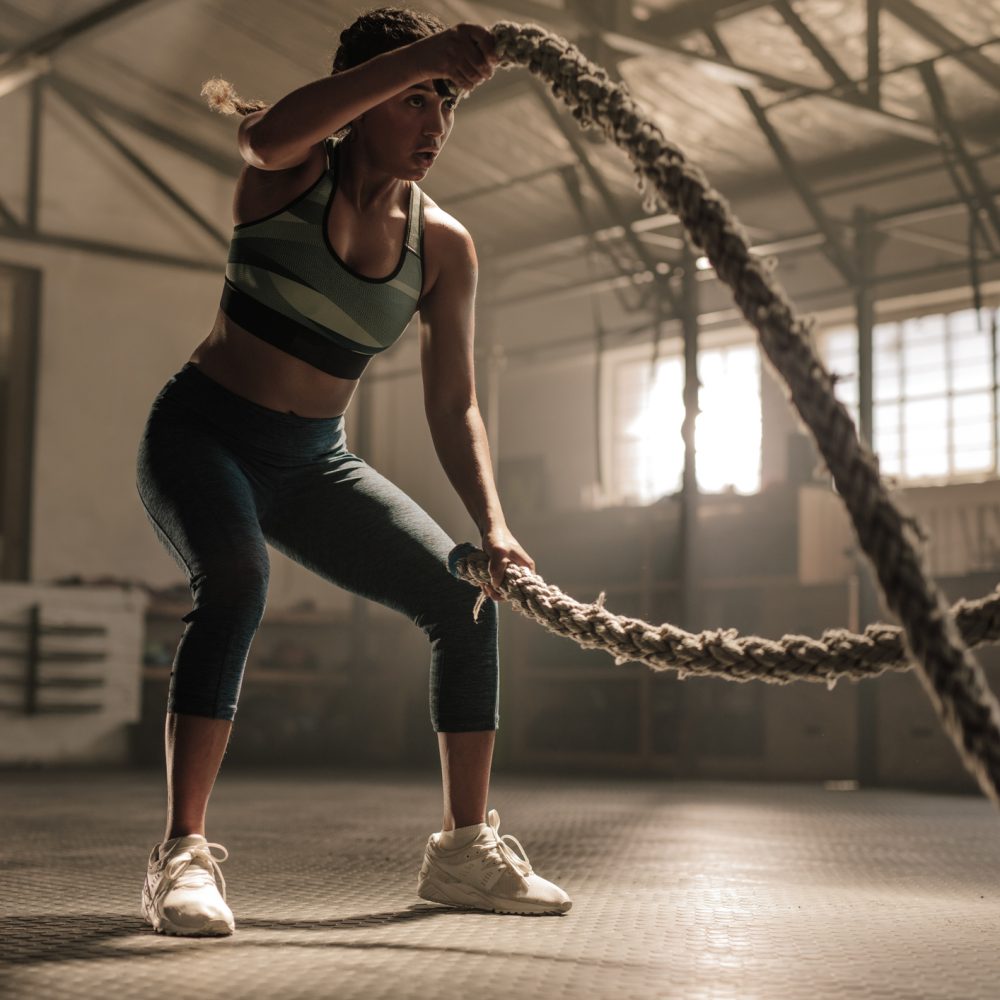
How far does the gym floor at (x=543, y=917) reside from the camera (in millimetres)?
1363

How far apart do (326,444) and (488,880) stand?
A: 24.8 inches

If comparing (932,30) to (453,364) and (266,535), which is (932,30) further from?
(266,535)

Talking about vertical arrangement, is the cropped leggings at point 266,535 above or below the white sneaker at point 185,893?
above

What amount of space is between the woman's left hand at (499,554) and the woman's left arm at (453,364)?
167mm

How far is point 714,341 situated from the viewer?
9500 mm

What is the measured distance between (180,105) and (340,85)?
8486mm

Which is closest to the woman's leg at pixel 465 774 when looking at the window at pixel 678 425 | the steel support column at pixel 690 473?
the steel support column at pixel 690 473

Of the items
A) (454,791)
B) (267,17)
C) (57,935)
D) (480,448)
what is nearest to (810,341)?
(480,448)

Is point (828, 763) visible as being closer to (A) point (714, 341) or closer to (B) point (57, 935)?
(A) point (714, 341)

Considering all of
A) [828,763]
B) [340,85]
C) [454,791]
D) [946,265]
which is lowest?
[828,763]

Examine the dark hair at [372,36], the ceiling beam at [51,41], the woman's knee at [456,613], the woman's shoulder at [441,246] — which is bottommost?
the woman's knee at [456,613]

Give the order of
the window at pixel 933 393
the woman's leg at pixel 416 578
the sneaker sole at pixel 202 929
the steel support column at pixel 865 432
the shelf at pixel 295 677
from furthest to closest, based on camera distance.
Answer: the shelf at pixel 295 677 < the window at pixel 933 393 < the steel support column at pixel 865 432 < the woman's leg at pixel 416 578 < the sneaker sole at pixel 202 929

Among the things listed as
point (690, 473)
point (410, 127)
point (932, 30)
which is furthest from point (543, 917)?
point (932, 30)

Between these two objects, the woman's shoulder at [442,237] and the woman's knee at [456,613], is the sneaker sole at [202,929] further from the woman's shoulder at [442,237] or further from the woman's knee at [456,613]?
the woman's shoulder at [442,237]
